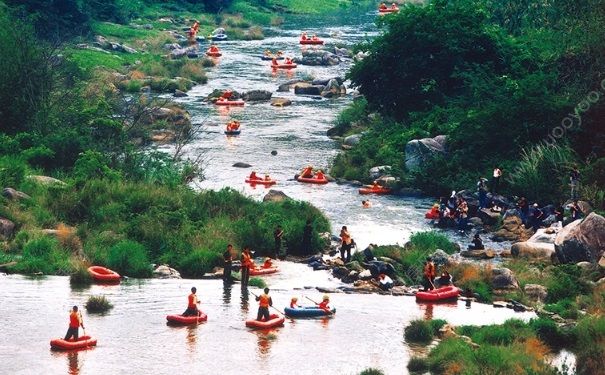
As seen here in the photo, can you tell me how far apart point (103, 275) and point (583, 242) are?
19143mm

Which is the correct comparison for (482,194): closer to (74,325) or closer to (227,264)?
(227,264)

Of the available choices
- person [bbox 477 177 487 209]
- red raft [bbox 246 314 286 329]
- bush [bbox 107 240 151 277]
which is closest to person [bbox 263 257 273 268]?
bush [bbox 107 240 151 277]

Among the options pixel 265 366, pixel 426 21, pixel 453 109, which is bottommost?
pixel 265 366

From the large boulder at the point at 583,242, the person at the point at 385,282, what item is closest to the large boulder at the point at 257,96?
the large boulder at the point at 583,242

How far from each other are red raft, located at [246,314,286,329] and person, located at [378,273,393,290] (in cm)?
732

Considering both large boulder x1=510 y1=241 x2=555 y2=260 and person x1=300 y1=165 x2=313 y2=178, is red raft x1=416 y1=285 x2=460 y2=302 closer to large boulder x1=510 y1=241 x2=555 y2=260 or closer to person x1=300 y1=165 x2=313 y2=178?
large boulder x1=510 y1=241 x2=555 y2=260

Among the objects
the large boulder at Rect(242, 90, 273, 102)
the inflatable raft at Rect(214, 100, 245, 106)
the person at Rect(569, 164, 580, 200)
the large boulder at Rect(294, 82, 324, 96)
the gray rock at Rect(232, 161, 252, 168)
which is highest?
the large boulder at Rect(294, 82, 324, 96)

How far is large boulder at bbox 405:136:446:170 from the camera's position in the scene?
70938 mm

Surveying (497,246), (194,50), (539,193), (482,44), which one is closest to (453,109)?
(482,44)

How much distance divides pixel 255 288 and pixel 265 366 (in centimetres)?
1124

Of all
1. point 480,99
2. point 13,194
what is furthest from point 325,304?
point 480,99

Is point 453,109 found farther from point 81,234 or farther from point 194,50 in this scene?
point 194,50

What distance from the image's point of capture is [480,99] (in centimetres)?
7469

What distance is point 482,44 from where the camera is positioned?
81062 millimetres
